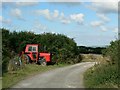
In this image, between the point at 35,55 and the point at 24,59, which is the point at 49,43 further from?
the point at 24,59

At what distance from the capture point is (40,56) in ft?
124

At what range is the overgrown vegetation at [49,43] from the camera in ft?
137

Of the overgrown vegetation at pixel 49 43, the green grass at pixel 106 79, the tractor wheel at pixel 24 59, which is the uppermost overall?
the overgrown vegetation at pixel 49 43

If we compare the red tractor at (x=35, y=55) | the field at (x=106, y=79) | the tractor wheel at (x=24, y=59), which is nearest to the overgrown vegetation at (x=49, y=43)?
the red tractor at (x=35, y=55)

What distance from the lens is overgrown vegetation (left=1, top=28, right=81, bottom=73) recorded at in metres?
41.8

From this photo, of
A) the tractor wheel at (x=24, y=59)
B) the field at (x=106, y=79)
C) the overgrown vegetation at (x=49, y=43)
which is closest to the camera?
the field at (x=106, y=79)

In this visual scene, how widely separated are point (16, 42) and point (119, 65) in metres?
25.3

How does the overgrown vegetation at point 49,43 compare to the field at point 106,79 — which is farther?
the overgrown vegetation at point 49,43

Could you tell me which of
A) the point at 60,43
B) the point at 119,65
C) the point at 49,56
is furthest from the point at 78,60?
the point at 119,65

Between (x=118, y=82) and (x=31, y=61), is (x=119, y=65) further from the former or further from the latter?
(x=31, y=61)

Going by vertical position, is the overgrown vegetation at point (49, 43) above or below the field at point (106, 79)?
above

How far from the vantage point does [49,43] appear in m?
43.4

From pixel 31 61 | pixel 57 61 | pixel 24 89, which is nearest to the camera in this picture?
pixel 24 89

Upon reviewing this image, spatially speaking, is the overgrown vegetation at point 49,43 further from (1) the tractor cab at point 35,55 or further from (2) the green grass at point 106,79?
(2) the green grass at point 106,79
